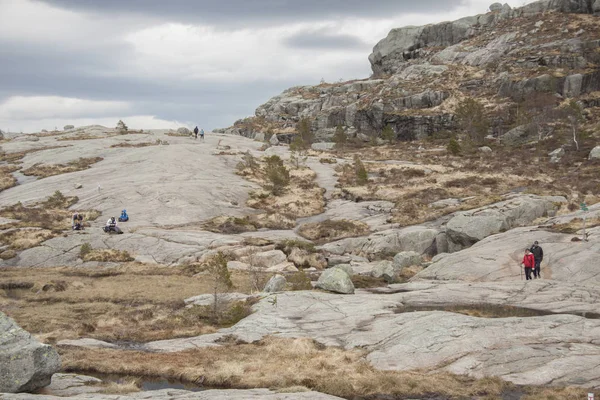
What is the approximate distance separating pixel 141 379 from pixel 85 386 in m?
2.99

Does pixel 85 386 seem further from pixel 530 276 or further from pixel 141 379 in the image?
pixel 530 276

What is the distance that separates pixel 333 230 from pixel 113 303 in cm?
2683

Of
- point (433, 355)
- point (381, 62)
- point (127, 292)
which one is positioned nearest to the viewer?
point (433, 355)

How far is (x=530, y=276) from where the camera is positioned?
97.6 ft

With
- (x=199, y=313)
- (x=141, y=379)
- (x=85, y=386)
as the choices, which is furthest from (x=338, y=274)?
(x=85, y=386)

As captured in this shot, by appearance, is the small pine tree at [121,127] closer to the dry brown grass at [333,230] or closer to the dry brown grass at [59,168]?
the dry brown grass at [59,168]

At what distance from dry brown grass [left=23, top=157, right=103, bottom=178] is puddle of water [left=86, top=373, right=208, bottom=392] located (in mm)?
71967

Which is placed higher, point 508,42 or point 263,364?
point 508,42

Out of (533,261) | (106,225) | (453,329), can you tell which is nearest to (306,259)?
(533,261)

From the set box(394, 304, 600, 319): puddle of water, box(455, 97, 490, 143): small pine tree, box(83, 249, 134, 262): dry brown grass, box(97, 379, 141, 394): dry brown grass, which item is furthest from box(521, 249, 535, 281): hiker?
box(455, 97, 490, 143): small pine tree

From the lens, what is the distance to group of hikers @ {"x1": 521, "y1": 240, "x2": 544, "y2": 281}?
29234mm

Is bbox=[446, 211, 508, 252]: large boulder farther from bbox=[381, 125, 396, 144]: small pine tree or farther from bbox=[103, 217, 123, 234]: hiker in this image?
A: bbox=[381, 125, 396, 144]: small pine tree

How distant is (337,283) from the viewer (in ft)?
103

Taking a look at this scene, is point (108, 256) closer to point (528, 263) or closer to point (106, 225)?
point (106, 225)
